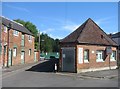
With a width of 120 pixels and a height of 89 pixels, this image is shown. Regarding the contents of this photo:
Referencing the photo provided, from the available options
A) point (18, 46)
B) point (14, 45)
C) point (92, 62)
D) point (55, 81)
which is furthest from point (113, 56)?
point (55, 81)

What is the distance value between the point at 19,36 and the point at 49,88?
2525 centimetres

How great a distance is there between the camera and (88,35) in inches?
1209

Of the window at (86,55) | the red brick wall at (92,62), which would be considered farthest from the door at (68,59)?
the window at (86,55)

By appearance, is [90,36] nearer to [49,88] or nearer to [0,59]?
[0,59]

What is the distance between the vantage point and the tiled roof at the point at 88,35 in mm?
29119

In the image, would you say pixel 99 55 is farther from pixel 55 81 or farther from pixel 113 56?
pixel 55 81

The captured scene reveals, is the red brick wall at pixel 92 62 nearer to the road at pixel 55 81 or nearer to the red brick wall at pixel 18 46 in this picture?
the road at pixel 55 81

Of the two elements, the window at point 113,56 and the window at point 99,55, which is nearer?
the window at point 99,55

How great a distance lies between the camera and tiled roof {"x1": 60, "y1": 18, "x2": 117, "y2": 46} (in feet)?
95.5

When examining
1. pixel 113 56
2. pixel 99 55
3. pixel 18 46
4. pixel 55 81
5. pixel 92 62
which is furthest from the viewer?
pixel 18 46

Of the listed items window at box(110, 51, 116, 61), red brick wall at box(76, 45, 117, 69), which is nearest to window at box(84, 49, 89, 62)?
red brick wall at box(76, 45, 117, 69)

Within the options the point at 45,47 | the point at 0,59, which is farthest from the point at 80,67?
the point at 45,47

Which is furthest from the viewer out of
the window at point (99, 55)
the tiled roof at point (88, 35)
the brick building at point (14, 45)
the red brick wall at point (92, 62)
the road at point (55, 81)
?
the brick building at point (14, 45)

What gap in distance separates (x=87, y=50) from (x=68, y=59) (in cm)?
248
